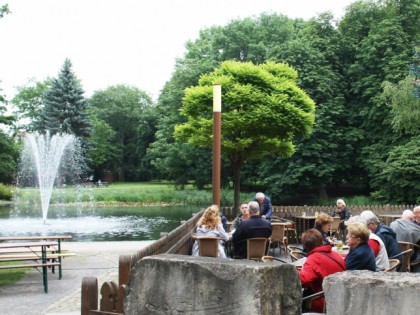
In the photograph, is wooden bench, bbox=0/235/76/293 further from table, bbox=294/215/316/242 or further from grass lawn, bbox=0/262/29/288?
table, bbox=294/215/316/242

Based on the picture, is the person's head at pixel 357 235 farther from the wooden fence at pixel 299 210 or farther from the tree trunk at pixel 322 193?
the tree trunk at pixel 322 193

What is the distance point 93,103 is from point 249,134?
6335 centimetres

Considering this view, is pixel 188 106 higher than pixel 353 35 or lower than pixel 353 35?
lower

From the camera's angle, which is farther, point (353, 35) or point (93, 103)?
point (93, 103)

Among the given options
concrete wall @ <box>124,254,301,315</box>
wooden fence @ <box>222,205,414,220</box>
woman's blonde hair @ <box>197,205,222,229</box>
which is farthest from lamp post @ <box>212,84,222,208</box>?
concrete wall @ <box>124,254,301,315</box>

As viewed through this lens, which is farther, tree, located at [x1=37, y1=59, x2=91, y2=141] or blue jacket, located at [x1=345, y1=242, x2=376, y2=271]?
tree, located at [x1=37, y1=59, x2=91, y2=141]

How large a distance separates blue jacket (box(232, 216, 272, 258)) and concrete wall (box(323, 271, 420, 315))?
7257mm

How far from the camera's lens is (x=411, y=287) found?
2986mm

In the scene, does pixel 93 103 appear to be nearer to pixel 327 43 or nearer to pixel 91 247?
pixel 327 43

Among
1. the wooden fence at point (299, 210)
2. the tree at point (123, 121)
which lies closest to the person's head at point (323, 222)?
the wooden fence at point (299, 210)

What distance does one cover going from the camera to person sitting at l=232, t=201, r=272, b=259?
10430 millimetres

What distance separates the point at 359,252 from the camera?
594cm

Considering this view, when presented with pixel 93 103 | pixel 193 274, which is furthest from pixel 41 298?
pixel 93 103

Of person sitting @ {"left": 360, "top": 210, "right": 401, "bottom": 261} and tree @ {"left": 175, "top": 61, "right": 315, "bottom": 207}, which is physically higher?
tree @ {"left": 175, "top": 61, "right": 315, "bottom": 207}
